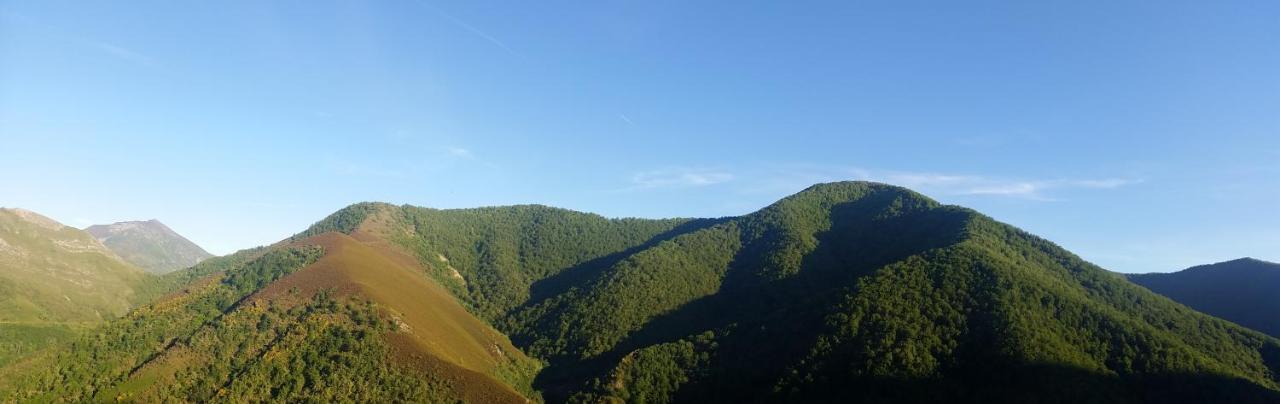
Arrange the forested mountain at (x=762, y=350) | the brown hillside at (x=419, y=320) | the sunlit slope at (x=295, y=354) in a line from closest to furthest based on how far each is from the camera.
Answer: the forested mountain at (x=762, y=350) < the sunlit slope at (x=295, y=354) < the brown hillside at (x=419, y=320)

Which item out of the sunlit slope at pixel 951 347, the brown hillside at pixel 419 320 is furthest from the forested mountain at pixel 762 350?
the brown hillside at pixel 419 320

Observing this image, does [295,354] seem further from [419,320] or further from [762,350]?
[762,350]

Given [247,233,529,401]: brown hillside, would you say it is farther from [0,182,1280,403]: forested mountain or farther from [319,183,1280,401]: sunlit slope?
[319,183,1280,401]: sunlit slope

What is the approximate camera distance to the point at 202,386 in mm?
130000

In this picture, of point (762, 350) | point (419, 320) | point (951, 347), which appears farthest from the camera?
point (419, 320)

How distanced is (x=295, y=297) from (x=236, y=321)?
13724mm

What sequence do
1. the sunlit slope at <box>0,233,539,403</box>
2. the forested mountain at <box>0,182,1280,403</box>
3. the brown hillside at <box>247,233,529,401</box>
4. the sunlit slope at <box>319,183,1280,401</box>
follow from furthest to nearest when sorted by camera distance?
the brown hillside at <box>247,233,529,401</box>, the sunlit slope at <box>0,233,539,403</box>, the forested mountain at <box>0,182,1280,403</box>, the sunlit slope at <box>319,183,1280,401</box>

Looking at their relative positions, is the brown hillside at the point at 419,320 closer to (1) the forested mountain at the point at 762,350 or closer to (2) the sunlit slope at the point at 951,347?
(1) the forested mountain at the point at 762,350

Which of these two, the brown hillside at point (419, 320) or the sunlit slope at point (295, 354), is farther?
the brown hillside at point (419, 320)

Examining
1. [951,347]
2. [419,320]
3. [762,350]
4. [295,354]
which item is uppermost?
[951,347]


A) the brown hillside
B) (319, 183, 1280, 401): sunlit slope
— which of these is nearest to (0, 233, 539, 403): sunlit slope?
the brown hillside

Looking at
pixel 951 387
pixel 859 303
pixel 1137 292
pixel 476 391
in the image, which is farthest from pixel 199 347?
pixel 1137 292

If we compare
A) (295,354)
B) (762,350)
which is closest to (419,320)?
(295,354)

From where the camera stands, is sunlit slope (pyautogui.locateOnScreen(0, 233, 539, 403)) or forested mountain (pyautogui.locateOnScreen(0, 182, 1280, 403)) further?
sunlit slope (pyautogui.locateOnScreen(0, 233, 539, 403))
